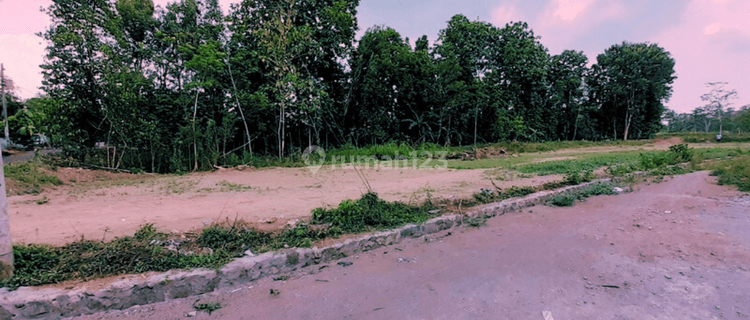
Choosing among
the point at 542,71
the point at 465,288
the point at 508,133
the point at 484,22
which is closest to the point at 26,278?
the point at 465,288

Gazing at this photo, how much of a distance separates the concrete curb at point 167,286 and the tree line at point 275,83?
28.0ft

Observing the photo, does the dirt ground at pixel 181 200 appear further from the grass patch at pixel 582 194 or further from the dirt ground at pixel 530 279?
the dirt ground at pixel 530 279

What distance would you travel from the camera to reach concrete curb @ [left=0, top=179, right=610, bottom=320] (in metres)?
2.06

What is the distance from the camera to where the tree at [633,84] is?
27250mm

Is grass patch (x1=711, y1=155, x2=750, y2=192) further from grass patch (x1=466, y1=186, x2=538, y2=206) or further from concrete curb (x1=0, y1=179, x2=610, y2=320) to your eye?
concrete curb (x1=0, y1=179, x2=610, y2=320)

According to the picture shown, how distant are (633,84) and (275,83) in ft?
104

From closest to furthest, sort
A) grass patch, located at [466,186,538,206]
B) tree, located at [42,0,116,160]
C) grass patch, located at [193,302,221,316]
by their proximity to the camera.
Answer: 1. grass patch, located at [193,302,221,316]
2. grass patch, located at [466,186,538,206]
3. tree, located at [42,0,116,160]

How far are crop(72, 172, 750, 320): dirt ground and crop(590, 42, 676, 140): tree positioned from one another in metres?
31.0

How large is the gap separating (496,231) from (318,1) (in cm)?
1456

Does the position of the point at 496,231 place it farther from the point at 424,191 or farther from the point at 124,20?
the point at 124,20

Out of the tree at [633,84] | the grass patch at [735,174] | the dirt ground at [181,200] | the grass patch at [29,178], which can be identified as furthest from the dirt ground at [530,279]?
the tree at [633,84]

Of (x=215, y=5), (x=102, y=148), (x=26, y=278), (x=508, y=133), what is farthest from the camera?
(x=508, y=133)

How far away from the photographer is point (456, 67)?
1809 cm

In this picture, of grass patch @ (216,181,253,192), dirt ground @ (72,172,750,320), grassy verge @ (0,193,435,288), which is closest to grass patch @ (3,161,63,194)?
grass patch @ (216,181,253,192)
